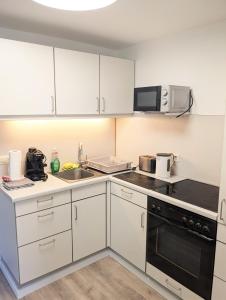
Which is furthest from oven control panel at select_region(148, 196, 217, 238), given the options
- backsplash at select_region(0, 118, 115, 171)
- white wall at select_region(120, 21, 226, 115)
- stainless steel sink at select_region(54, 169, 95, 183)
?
backsplash at select_region(0, 118, 115, 171)

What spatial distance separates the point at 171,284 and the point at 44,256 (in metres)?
A: 1.08

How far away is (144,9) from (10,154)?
1.61 meters

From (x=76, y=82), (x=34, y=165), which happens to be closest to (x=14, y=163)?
(x=34, y=165)

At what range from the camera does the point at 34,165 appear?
2330 mm

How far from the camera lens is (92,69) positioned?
2.46 m

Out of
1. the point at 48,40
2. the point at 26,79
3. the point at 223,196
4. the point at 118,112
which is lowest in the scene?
the point at 223,196

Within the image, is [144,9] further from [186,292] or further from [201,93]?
[186,292]

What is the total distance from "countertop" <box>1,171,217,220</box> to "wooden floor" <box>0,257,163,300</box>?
861 millimetres

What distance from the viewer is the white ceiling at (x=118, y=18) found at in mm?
1716

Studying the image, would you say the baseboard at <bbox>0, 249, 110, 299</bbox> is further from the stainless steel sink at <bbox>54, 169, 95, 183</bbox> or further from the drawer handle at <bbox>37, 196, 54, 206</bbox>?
the stainless steel sink at <bbox>54, 169, 95, 183</bbox>

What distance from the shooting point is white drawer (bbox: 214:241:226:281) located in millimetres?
1607

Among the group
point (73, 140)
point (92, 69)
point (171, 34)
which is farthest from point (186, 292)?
point (171, 34)

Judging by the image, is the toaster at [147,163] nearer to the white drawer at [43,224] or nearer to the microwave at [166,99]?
the microwave at [166,99]

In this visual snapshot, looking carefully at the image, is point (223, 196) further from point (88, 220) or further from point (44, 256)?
point (44, 256)
